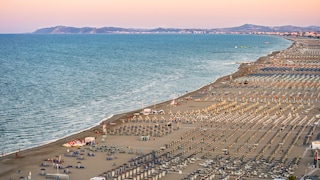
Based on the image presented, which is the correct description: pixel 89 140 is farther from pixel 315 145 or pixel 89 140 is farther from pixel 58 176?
pixel 315 145


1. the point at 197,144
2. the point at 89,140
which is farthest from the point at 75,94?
the point at 197,144

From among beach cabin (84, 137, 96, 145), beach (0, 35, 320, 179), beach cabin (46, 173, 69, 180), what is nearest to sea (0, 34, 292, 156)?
beach (0, 35, 320, 179)

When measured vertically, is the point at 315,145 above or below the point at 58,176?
above

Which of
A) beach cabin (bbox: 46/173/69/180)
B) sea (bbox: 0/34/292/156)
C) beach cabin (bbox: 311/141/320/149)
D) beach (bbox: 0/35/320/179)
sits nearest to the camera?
beach cabin (bbox: 46/173/69/180)

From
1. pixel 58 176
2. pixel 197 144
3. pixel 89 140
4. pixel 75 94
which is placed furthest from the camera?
pixel 75 94

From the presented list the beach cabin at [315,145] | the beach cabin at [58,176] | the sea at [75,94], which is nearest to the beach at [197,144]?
the beach cabin at [315,145]

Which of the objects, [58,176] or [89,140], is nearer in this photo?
[58,176]

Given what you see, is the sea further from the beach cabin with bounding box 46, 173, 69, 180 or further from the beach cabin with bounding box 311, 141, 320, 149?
the beach cabin with bounding box 311, 141, 320, 149

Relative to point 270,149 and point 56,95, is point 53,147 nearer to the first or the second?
point 270,149
